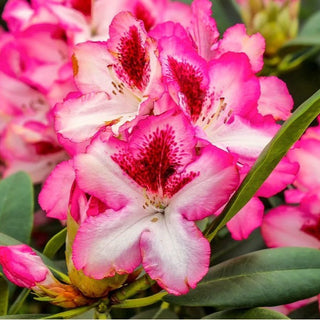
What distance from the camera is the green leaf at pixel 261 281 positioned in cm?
65

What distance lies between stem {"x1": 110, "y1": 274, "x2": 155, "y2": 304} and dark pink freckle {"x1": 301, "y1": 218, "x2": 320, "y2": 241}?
243 millimetres

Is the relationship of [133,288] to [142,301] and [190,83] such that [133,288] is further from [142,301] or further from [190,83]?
[190,83]

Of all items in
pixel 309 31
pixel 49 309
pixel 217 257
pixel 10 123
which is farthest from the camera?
pixel 309 31

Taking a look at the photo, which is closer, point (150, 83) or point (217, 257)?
point (150, 83)

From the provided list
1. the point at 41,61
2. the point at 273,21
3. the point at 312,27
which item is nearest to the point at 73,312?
the point at 41,61

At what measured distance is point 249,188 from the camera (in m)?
0.60

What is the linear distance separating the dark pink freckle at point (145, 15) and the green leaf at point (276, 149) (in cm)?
39

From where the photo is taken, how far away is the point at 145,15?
93 cm

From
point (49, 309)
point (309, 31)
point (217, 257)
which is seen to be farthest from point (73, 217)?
point (309, 31)

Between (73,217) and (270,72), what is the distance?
0.66m

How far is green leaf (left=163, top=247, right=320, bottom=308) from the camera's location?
65cm

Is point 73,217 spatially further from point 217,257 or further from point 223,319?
point 217,257

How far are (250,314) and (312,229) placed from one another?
185 mm

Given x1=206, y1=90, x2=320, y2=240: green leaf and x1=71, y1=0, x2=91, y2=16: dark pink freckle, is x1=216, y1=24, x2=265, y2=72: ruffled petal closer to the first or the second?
x1=206, y1=90, x2=320, y2=240: green leaf
